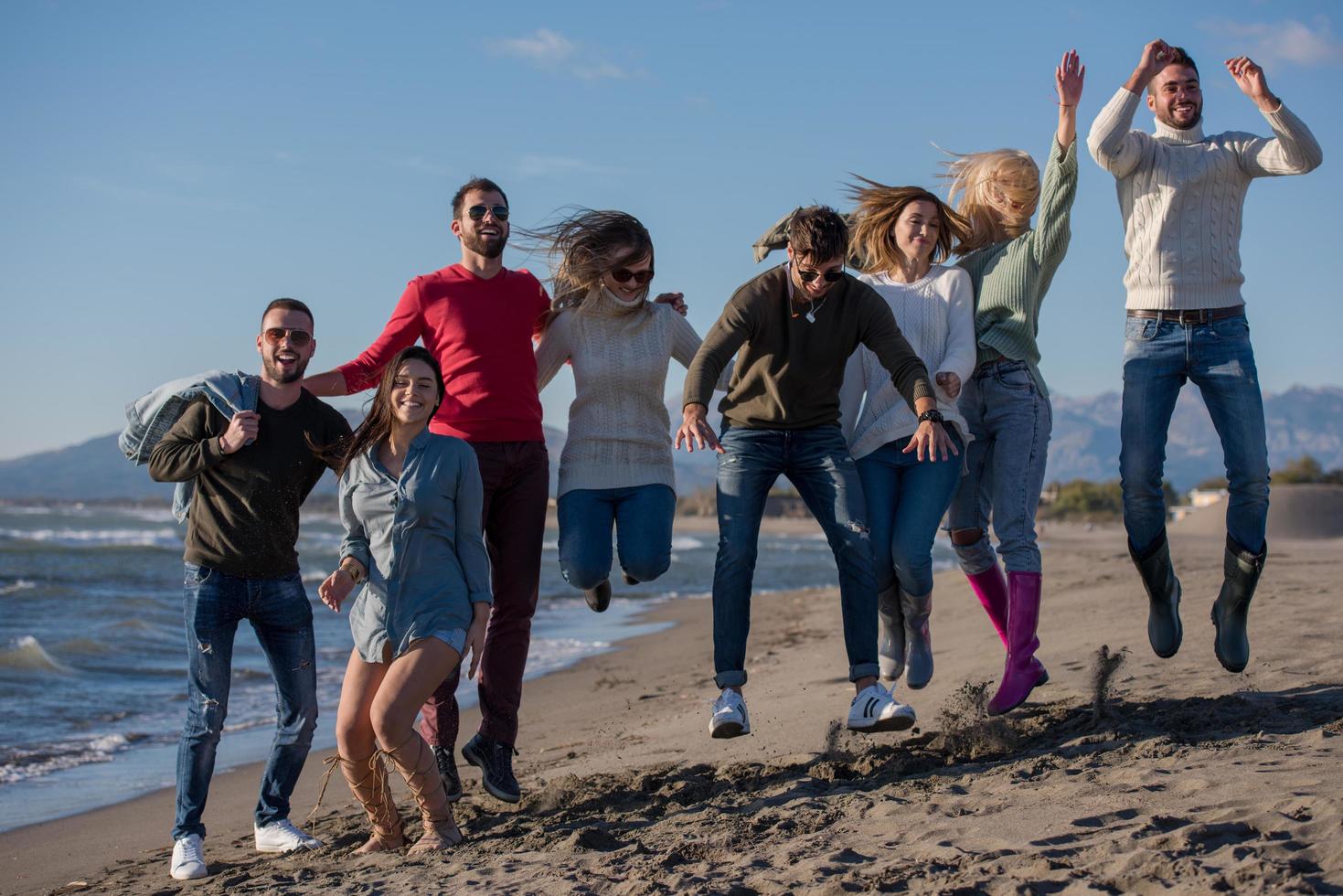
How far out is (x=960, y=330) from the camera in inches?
205

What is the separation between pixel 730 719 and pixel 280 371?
2.25m

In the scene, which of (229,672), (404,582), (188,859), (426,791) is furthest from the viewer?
(229,672)

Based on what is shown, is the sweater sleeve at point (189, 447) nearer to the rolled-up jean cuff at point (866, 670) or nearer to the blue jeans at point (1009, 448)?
the rolled-up jean cuff at point (866, 670)

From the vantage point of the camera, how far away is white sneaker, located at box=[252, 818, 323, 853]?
4.77 m

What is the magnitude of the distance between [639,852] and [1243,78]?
4.09m

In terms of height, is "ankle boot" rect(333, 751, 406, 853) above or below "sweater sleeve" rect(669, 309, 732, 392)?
below

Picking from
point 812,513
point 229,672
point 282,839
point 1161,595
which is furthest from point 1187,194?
point 282,839

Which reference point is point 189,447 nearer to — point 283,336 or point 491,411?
point 283,336

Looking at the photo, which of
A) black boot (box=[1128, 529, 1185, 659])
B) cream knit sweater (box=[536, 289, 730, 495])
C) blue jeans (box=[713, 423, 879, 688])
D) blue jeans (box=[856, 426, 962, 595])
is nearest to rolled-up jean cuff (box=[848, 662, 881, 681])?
blue jeans (box=[713, 423, 879, 688])

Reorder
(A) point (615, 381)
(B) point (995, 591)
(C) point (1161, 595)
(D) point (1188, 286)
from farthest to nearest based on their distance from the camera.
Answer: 1. (B) point (995, 591)
2. (C) point (1161, 595)
3. (D) point (1188, 286)
4. (A) point (615, 381)

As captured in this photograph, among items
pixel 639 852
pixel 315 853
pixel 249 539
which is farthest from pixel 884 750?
pixel 249 539

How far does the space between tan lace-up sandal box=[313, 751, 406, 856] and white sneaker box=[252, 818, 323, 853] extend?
0.32 meters

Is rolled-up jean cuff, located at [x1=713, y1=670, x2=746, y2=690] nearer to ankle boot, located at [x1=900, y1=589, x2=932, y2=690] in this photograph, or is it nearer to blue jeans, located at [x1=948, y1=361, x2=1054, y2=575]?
ankle boot, located at [x1=900, y1=589, x2=932, y2=690]

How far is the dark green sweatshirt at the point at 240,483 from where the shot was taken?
4.60m
